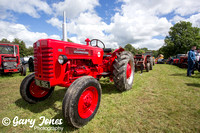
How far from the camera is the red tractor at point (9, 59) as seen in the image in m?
7.33

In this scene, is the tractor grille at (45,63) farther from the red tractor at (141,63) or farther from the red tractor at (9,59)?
the red tractor at (141,63)

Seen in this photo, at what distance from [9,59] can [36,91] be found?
6.75m

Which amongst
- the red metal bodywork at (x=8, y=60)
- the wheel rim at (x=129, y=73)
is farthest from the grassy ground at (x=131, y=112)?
the red metal bodywork at (x=8, y=60)

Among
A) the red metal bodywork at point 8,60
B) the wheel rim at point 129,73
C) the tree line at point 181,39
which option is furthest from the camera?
the tree line at point 181,39

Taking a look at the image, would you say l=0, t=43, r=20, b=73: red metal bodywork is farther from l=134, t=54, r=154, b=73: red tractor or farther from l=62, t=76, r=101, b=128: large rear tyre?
l=134, t=54, r=154, b=73: red tractor

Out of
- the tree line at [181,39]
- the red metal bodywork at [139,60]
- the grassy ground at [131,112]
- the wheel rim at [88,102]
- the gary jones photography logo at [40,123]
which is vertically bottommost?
the gary jones photography logo at [40,123]

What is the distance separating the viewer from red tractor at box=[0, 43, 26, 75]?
733 centimetres

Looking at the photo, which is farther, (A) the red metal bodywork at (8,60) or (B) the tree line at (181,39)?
(B) the tree line at (181,39)

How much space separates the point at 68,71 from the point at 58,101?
48.8 inches

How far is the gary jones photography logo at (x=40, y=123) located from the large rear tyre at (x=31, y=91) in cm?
57

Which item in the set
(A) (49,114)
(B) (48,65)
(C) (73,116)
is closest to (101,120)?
(C) (73,116)

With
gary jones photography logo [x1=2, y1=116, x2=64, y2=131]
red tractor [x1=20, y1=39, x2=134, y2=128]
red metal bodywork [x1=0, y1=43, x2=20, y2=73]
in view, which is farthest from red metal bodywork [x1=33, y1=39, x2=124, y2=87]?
red metal bodywork [x1=0, y1=43, x2=20, y2=73]

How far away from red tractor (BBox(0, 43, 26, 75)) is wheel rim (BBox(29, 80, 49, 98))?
5694 millimetres

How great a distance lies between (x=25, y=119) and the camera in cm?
232
